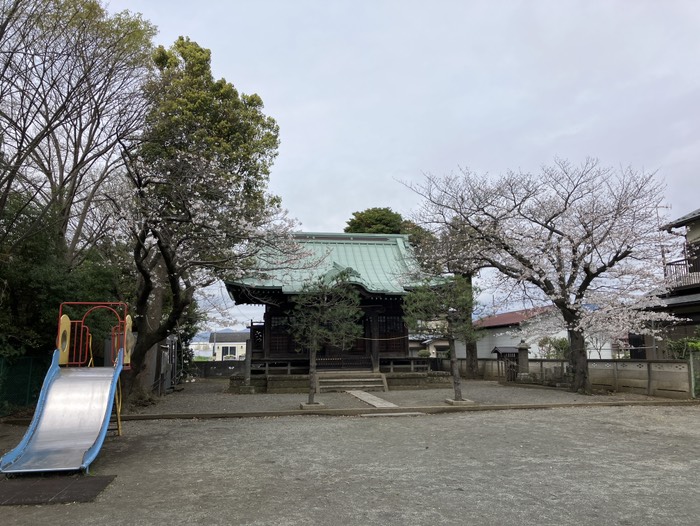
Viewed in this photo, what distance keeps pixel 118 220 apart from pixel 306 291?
5.55 m

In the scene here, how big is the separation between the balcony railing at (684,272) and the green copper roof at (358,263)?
9752 mm

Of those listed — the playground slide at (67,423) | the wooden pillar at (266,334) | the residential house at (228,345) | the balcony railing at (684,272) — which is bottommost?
the residential house at (228,345)

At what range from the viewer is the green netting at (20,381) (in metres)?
10.6

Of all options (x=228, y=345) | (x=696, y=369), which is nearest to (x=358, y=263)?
(x=696, y=369)

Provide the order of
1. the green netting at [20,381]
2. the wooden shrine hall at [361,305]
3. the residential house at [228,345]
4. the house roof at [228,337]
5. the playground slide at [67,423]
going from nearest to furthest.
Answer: the playground slide at [67,423] → the green netting at [20,381] → the wooden shrine hall at [361,305] → the residential house at [228,345] → the house roof at [228,337]

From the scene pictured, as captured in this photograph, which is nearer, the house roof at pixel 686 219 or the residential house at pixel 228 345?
the house roof at pixel 686 219

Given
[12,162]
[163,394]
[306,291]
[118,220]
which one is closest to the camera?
[12,162]

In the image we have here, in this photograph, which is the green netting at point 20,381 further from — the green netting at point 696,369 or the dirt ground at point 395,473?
the green netting at point 696,369

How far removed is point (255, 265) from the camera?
52.3 feet

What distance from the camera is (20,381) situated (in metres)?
11.4

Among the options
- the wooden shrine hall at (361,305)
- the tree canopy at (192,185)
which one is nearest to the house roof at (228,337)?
the wooden shrine hall at (361,305)

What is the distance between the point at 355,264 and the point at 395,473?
15.2 meters

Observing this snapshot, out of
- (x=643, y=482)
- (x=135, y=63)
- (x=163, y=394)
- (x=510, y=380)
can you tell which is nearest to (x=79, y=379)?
(x=135, y=63)

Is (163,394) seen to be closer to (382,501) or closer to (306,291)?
(306,291)
